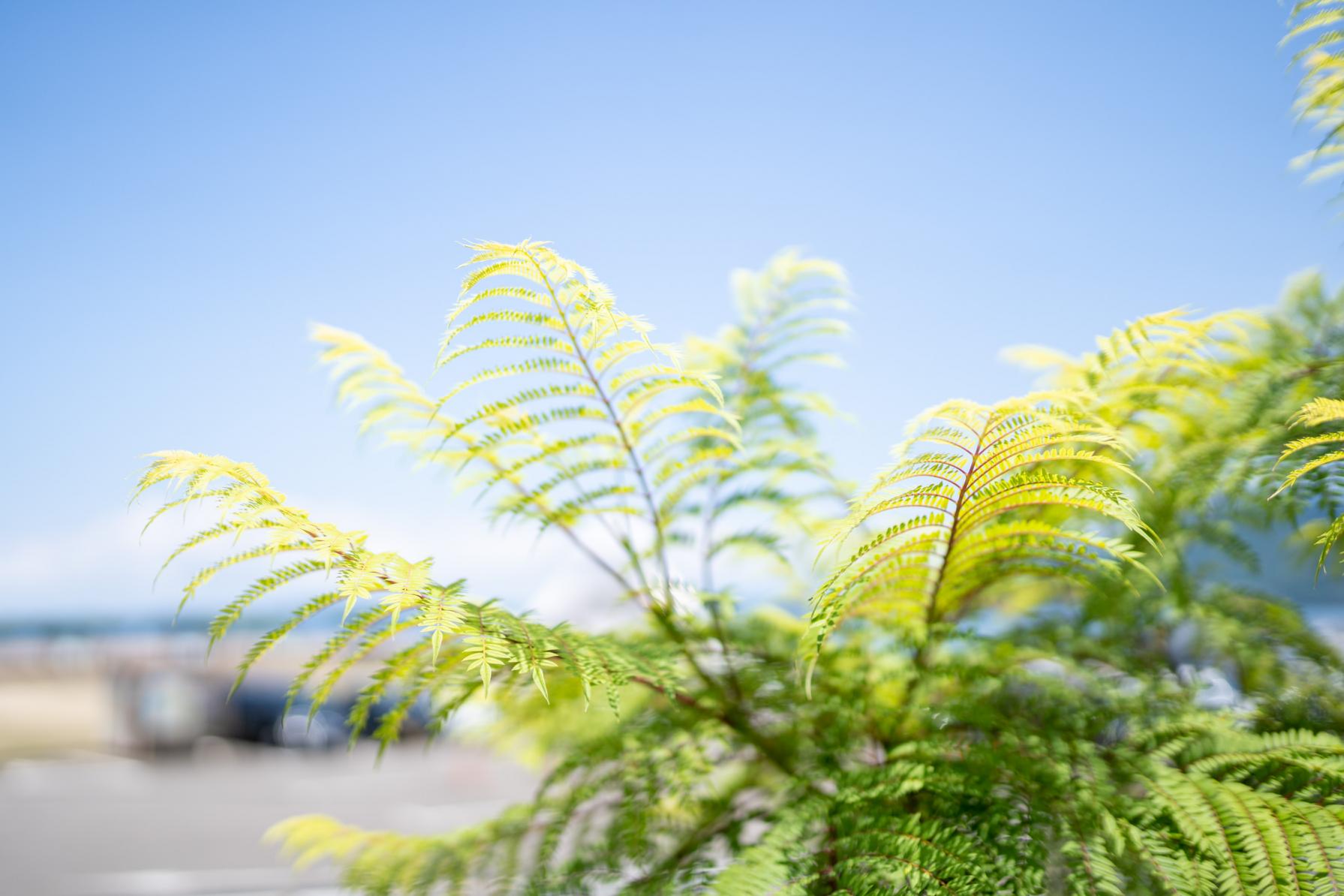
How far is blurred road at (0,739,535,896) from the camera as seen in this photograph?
500cm

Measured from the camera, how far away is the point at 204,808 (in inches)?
277

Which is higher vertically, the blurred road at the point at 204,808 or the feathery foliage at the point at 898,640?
the feathery foliage at the point at 898,640

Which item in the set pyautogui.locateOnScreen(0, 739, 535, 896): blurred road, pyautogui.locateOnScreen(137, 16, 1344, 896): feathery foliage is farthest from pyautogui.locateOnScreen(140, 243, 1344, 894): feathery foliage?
pyautogui.locateOnScreen(0, 739, 535, 896): blurred road

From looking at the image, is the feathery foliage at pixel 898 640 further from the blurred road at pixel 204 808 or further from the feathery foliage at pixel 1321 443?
A: the blurred road at pixel 204 808

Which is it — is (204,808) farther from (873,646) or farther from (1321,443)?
(1321,443)

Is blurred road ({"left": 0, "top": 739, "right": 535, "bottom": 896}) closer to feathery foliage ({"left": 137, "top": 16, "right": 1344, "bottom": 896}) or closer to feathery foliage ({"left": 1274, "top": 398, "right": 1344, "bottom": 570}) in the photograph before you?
feathery foliage ({"left": 137, "top": 16, "right": 1344, "bottom": 896})

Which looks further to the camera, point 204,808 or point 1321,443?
point 204,808

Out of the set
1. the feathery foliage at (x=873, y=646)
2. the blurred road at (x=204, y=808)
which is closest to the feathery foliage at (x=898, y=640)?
the feathery foliage at (x=873, y=646)

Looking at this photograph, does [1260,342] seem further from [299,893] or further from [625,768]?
[299,893]

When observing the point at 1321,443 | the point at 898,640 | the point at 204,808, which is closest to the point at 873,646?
the point at 898,640

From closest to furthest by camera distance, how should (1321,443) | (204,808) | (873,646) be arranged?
(1321,443) < (873,646) < (204,808)

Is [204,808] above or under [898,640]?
under

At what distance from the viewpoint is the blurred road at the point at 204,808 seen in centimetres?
500

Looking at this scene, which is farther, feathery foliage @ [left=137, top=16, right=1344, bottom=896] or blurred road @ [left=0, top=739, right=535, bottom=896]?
blurred road @ [left=0, top=739, right=535, bottom=896]
